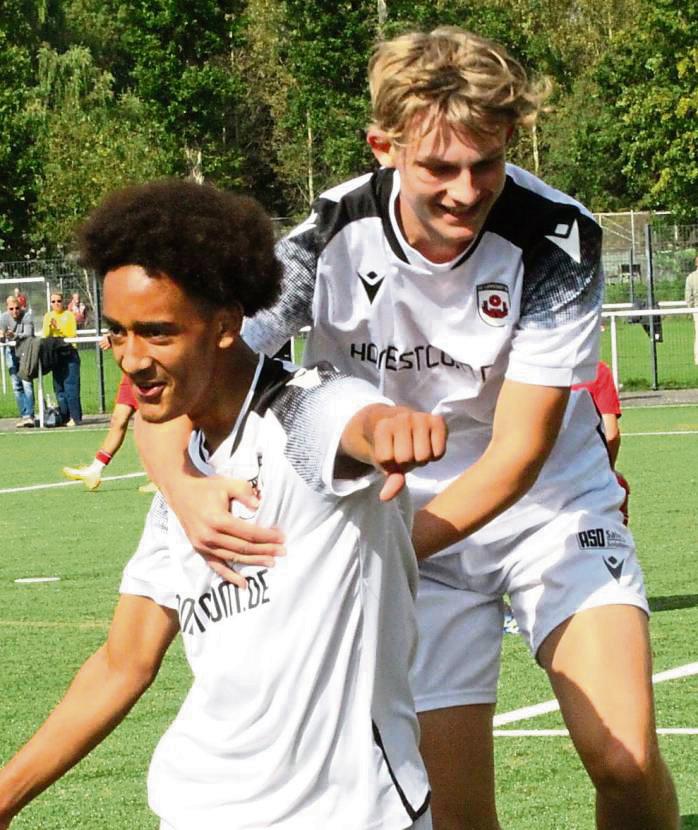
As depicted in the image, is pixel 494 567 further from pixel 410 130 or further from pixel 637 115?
pixel 637 115

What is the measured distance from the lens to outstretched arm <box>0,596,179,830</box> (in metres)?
3.55

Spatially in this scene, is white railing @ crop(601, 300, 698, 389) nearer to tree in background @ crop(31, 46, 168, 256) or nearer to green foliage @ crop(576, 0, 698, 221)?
green foliage @ crop(576, 0, 698, 221)

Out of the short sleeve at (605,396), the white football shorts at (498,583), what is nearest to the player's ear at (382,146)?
the white football shorts at (498,583)

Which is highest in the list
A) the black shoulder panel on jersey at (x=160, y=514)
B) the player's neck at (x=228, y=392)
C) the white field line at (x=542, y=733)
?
the player's neck at (x=228, y=392)

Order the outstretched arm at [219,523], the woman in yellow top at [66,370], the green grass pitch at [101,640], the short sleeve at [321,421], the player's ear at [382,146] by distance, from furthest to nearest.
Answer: the woman in yellow top at [66,370], the green grass pitch at [101,640], the player's ear at [382,146], the outstretched arm at [219,523], the short sleeve at [321,421]

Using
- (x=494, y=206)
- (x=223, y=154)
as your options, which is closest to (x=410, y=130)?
(x=494, y=206)

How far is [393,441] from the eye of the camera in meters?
2.90

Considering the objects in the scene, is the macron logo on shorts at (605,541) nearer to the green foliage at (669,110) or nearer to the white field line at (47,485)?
the white field line at (47,485)

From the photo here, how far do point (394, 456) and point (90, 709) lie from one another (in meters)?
1.08

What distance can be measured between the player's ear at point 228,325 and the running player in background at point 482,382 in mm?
538

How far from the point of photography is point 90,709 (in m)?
3.63

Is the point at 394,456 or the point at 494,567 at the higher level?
the point at 394,456

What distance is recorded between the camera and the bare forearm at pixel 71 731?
3545 millimetres

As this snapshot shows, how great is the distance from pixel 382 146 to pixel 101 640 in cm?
540
